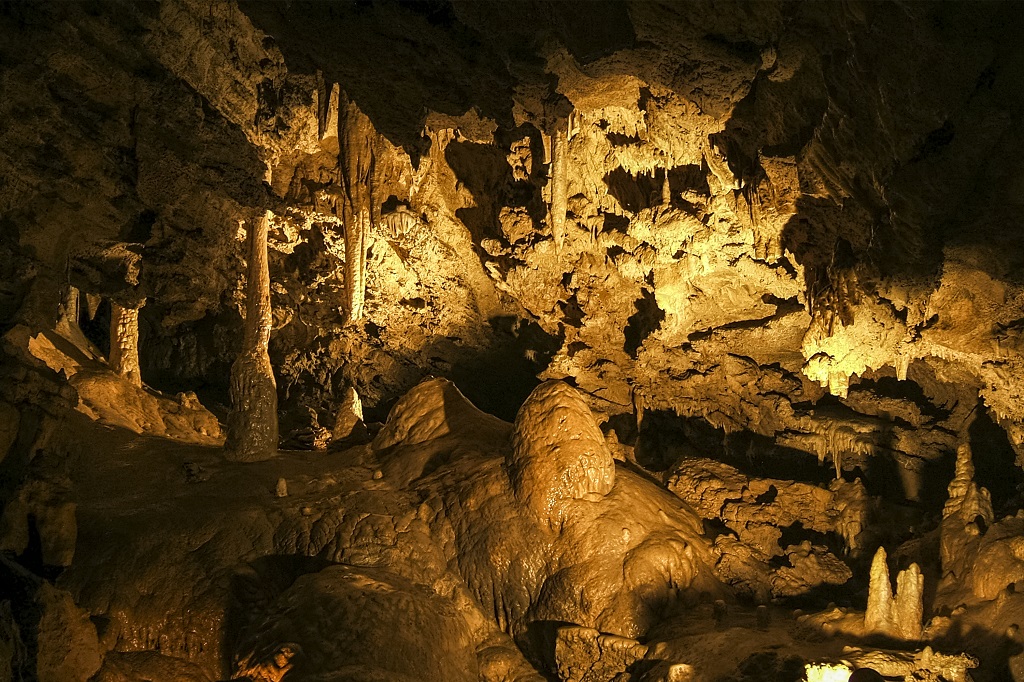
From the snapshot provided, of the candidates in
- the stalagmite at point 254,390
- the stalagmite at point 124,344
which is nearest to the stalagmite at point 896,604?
the stalagmite at point 254,390

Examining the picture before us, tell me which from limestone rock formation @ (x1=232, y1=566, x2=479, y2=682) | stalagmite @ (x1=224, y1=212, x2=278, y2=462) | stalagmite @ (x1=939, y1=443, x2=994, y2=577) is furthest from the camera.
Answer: stalagmite @ (x1=224, y1=212, x2=278, y2=462)

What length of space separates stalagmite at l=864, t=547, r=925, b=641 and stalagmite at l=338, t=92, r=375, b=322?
707 centimetres

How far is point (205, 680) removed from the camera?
699 centimetres

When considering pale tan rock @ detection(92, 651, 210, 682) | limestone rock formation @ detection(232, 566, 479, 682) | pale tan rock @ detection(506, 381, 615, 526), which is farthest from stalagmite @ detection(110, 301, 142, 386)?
pale tan rock @ detection(506, 381, 615, 526)

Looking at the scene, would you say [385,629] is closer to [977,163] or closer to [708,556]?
[708,556]

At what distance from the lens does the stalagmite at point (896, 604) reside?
21.7 ft

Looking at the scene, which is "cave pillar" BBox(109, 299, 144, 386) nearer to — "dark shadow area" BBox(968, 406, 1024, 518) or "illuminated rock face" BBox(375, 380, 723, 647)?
"illuminated rock face" BBox(375, 380, 723, 647)

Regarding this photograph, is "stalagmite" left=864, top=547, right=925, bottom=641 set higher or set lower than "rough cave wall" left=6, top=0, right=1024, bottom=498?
lower

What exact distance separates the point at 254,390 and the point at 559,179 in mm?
4413

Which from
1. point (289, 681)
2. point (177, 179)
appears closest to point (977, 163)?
point (289, 681)

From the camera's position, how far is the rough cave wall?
6359mm

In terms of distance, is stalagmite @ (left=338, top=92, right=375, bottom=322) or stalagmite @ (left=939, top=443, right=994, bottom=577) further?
stalagmite @ (left=338, top=92, right=375, bottom=322)

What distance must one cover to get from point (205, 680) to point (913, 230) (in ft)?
21.5

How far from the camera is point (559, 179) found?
10250 millimetres
